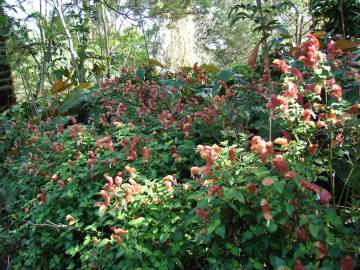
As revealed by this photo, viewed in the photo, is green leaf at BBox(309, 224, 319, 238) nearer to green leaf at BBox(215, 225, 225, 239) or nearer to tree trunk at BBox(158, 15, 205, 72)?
green leaf at BBox(215, 225, 225, 239)

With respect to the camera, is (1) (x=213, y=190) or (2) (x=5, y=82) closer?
(1) (x=213, y=190)

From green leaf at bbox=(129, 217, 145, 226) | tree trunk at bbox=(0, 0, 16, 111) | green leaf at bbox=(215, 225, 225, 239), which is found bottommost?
green leaf at bbox=(129, 217, 145, 226)

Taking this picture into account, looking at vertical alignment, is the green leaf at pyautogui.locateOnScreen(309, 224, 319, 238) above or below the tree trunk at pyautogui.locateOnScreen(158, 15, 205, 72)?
below

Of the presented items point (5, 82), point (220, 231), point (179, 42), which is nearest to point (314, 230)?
point (220, 231)

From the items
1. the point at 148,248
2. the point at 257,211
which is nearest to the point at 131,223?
the point at 148,248

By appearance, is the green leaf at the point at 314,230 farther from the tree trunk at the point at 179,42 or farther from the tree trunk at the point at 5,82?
the tree trunk at the point at 179,42

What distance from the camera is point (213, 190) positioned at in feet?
5.25

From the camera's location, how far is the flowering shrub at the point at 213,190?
5.17 ft

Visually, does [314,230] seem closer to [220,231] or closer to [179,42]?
[220,231]

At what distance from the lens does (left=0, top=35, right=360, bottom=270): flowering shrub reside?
62.1 inches

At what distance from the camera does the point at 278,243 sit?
163cm

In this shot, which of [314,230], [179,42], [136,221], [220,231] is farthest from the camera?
[179,42]

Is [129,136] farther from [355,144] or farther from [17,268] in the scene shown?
[355,144]

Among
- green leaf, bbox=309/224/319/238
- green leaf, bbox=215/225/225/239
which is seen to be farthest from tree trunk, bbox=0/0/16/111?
green leaf, bbox=309/224/319/238
